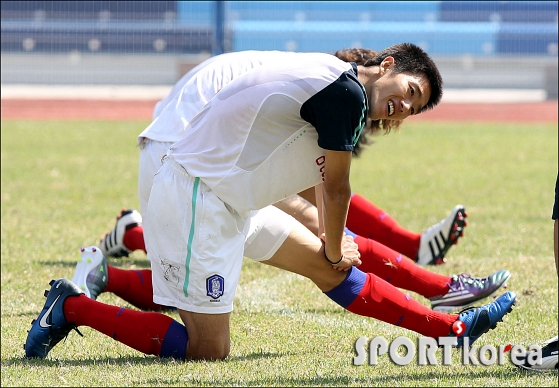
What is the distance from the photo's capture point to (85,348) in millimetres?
3844

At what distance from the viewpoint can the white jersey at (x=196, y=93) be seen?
14.5 ft

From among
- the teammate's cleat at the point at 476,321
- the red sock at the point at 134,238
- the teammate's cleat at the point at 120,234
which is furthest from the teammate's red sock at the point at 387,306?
the teammate's cleat at the point at 120,234

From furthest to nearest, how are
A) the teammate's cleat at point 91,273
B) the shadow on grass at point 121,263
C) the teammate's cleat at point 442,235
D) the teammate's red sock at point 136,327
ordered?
the shadow on grass at point 121,263, the teammate's cleat at point 442,235, the teammate's cleat at point 91,273, the teammate's red sock at point 136,327

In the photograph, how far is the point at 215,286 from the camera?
344cm

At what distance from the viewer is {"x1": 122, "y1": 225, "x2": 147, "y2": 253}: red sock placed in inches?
219

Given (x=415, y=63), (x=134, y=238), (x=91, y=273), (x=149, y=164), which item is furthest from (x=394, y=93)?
(x=134, y=238)

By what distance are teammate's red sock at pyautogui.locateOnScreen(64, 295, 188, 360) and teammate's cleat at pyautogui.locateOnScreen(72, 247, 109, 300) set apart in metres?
0.64

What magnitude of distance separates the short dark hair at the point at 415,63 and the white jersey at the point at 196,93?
1.01 metres

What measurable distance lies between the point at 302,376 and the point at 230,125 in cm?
101

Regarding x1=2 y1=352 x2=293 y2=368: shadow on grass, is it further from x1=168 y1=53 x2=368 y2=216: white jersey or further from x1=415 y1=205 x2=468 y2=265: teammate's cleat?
x1=415 y1=205 x2=468 y2=265: teammate's cleat

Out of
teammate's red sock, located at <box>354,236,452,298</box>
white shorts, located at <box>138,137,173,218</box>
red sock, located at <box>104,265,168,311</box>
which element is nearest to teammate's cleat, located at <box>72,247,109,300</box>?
red sock, located at <box>104,265,168,311</box>

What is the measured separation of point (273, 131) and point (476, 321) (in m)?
1.19

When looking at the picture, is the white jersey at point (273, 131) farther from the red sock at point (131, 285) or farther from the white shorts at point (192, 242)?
the red sock at point (131, 285)

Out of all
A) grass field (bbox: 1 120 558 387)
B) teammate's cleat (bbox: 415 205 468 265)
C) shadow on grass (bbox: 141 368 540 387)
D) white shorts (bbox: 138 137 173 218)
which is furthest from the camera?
teammate's cleat (bbox: 415 205 468 265)
